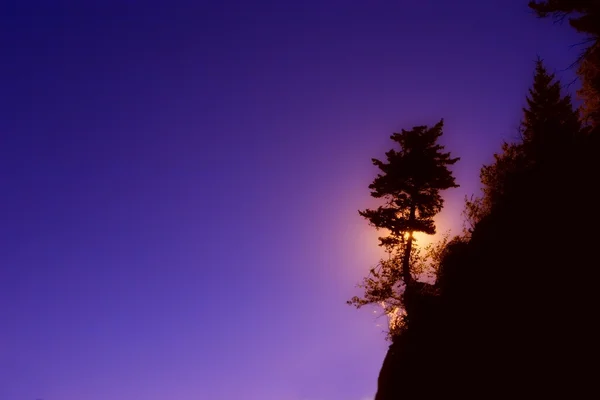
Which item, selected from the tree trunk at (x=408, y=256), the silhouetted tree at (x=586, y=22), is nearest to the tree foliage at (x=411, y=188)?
the tree trunk at (x=408, y=256)

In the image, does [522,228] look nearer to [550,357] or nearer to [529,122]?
[550,357]

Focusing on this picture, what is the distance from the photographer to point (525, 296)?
43.3ft

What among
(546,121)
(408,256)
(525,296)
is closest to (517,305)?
(525,296)

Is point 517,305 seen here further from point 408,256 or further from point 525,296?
point 408,256

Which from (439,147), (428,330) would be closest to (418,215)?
(439,147)

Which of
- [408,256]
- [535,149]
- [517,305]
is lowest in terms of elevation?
[517,305]

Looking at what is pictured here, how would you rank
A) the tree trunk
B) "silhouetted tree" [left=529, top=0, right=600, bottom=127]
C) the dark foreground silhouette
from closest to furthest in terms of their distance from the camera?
the dark foreground silhouette
"silhouetted tree" [left=529, top=0, right=600, bottom=127]
the tree trunk

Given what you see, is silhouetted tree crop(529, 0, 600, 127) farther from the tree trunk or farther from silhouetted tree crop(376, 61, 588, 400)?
the tree trunk

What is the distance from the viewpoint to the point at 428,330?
17281 mm

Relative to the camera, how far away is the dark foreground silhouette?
11.3 meters

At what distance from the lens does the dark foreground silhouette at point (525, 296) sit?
445 inches

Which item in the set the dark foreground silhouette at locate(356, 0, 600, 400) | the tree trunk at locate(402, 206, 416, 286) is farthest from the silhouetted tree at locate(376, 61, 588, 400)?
the tree trunk at locate(402, 206, 416, 286)

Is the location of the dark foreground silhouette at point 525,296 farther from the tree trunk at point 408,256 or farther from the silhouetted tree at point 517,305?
the tree trunk at point 408,256

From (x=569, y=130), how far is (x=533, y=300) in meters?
14.9
